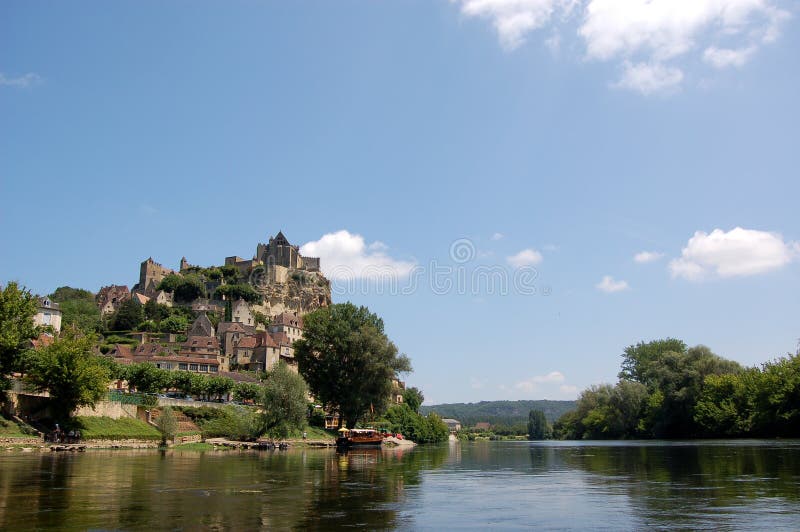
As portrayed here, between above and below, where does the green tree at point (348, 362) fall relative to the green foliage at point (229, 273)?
below

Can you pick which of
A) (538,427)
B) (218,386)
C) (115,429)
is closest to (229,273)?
(538,427)

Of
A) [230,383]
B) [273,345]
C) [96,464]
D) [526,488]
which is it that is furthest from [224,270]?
[526,488]

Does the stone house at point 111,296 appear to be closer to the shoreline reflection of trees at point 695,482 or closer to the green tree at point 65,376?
the green tree at point 65,376

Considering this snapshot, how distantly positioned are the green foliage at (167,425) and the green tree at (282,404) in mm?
9555

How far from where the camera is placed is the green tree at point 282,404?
62.1 metres

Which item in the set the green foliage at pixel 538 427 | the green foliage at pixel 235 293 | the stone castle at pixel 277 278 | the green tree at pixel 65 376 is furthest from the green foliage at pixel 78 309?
the green foliage at pixel 538 427

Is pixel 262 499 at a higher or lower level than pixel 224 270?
lower

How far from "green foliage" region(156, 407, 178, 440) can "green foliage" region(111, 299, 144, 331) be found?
9069 cm

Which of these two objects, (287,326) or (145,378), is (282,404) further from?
(287,326)

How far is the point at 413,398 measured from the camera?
142 m

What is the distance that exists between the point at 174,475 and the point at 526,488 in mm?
14197

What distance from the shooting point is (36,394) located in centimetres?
4891

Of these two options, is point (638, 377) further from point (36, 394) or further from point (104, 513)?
point (104, 513)

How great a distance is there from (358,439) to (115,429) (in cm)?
2243
